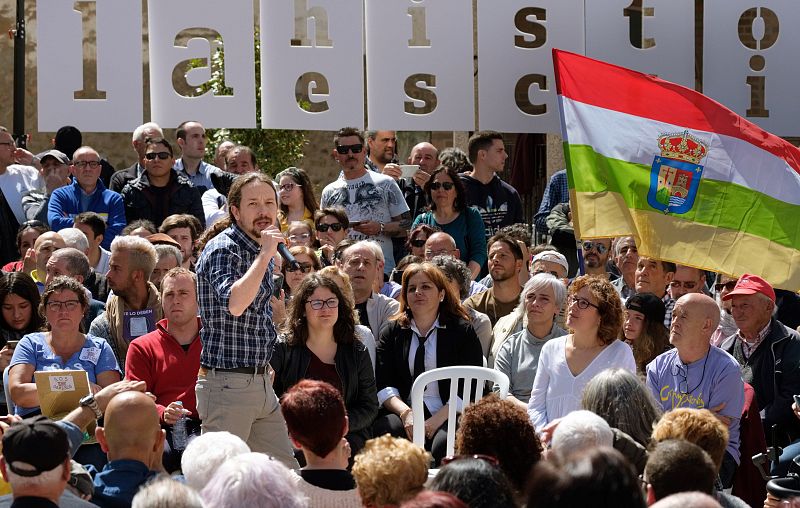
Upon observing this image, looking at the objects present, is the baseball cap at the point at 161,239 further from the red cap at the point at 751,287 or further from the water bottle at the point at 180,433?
the red cap at the point at 751,287

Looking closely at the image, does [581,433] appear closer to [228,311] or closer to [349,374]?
[228,311]

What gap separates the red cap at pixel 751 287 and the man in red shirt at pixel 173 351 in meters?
3.36

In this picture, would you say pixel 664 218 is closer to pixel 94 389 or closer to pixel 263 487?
pixel 94 389

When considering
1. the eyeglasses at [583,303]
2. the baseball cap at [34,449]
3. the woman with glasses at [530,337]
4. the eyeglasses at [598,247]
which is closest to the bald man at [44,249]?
the woman with glasses at [530,337]

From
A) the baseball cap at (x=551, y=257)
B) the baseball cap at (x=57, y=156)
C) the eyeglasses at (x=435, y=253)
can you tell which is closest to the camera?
the baseball cap at (x=551, y=257)

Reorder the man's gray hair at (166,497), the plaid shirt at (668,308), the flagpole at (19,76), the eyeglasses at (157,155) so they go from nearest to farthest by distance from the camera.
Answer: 1. the man's gray hair at (166,497)
2. the plaid shirt at (668,308)
3. the eyeglasses at (157,155)
4. the flagpole at (19,76)

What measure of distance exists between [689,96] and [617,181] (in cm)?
77

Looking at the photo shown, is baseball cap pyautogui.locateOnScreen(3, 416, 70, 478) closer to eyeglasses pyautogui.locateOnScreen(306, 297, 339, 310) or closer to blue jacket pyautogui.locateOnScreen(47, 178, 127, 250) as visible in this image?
eyeglasses pyautogui.locateOnScreen(306, 297, 339, 310)

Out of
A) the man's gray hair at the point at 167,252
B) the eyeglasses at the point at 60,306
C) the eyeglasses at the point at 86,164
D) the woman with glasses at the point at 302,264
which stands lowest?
the eyeglasses at the point at 60,306

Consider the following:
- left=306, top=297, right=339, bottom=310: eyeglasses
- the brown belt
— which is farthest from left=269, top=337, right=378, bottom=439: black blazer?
the brown belt

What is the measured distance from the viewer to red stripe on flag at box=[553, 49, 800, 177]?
28.1 ft

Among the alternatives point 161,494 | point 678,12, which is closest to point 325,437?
point 161,494

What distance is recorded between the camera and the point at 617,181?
339 inches

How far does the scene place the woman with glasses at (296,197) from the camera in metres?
10.4
